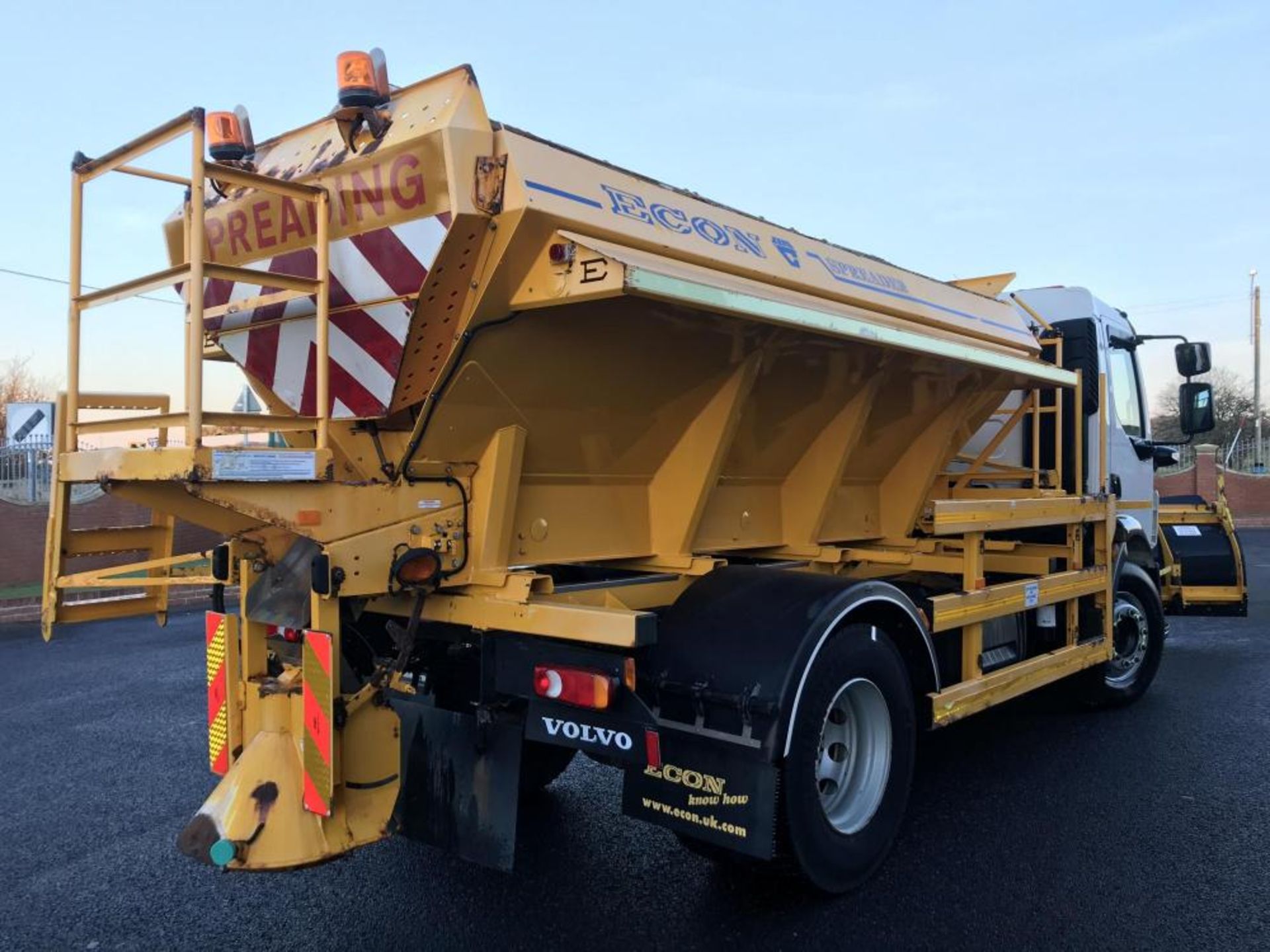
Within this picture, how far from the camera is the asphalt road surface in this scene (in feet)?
10.8

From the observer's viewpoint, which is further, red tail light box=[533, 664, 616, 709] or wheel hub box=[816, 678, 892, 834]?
wheel hub box=[816, 678, 892, 834]

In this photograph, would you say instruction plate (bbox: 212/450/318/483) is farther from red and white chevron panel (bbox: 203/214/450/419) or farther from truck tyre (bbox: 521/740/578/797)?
truck tyre (bbox: 521/740/578/797)

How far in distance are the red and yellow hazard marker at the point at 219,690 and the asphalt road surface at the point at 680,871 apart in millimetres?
521

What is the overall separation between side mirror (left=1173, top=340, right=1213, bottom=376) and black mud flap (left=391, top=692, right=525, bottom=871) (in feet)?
17.7

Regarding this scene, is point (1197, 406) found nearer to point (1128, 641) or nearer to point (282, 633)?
point (1128, 641)

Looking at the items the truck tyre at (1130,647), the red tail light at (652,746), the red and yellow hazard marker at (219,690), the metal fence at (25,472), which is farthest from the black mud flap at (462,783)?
the metal fence at (25,472)

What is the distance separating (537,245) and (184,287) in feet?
5.66

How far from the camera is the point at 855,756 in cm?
378

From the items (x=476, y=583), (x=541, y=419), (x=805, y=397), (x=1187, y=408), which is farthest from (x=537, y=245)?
(x=1187, y=408)

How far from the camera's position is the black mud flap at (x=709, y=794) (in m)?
3.05

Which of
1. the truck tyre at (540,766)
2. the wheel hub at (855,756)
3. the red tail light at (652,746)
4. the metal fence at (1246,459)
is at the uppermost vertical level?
the metal fence at (1246,459)

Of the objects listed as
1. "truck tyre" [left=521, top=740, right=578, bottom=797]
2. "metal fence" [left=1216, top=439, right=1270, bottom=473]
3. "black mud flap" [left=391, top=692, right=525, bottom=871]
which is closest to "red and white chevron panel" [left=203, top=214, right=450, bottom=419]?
"black mud flap" [left=391, top=692, right=525, bottom=871]

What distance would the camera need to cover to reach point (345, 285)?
3303 millimetres

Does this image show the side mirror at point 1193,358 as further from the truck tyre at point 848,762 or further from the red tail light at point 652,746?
the red tail light at point 652,746
